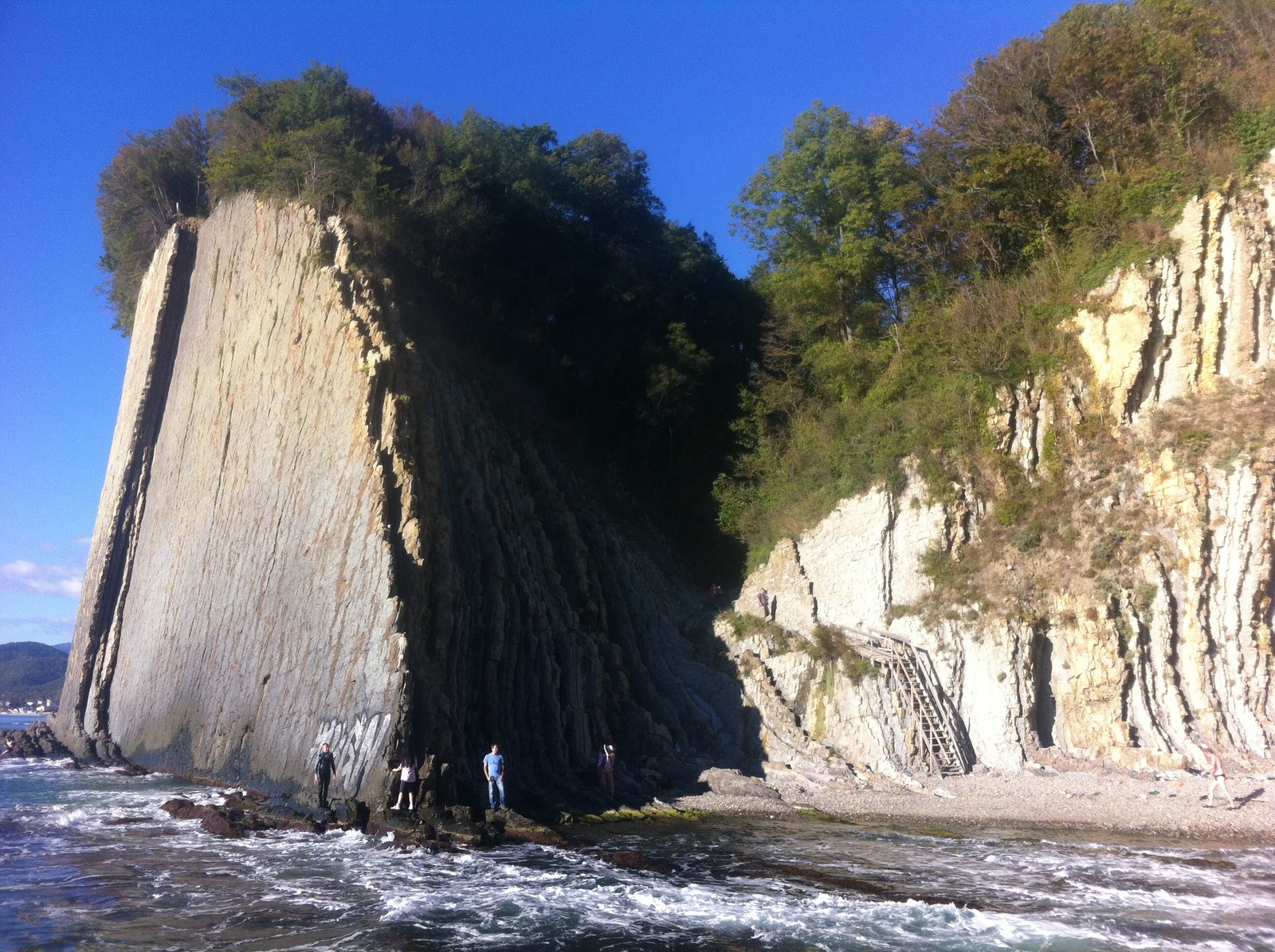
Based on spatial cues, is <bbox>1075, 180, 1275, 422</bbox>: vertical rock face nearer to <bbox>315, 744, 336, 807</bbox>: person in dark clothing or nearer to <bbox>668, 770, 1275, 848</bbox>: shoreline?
<bbox>668, 770, 1275, 848</bbox>: shoreline

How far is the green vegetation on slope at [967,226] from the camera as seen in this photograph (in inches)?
877

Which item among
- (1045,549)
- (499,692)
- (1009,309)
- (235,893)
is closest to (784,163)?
(1009,309)

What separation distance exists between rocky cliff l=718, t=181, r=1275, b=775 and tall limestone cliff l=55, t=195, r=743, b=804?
13.2ft

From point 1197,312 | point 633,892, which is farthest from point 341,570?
point 1197,312

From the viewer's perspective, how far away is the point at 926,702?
20312 millimetres

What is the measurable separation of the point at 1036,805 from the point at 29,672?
103m

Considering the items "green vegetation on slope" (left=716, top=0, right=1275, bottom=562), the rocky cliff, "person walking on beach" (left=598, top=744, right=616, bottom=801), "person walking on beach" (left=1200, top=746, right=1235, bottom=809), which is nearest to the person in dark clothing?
"person walking on beach" (left=598, top=744, right=616, bottom=801)

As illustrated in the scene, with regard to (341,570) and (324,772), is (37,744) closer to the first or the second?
(341,570)

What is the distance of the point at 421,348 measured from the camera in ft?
77.3

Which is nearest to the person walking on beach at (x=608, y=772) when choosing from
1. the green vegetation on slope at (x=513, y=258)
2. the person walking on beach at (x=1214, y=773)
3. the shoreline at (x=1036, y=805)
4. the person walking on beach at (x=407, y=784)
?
the shoreline at (x=1036, y=805)

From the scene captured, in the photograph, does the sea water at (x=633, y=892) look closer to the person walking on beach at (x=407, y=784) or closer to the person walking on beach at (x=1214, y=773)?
the person walking on beach at (x=407, y=784)

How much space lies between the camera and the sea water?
32.7 ft

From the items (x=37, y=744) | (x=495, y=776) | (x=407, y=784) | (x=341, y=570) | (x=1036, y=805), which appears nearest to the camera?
(x=407, y=784)

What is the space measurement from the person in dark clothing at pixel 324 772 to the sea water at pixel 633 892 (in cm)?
108
